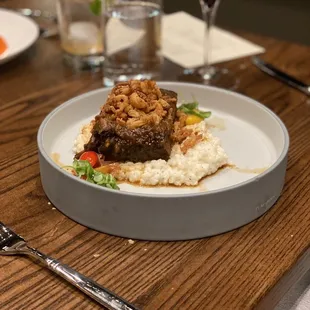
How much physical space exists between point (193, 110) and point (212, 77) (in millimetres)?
389

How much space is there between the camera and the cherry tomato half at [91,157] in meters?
0.86

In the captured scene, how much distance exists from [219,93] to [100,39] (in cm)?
45

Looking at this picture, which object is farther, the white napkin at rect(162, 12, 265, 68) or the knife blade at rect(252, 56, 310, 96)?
the white napkin at rect(162, 12, 265, 68)

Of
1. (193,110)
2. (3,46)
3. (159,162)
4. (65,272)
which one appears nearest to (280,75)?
(193,110)

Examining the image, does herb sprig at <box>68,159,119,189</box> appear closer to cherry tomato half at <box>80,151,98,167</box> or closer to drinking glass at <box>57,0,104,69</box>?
cherry tomato half at <box>80,151,98,167</box>

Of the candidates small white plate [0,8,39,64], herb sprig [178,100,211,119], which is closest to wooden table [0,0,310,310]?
herb sprig [178,100,211,119]

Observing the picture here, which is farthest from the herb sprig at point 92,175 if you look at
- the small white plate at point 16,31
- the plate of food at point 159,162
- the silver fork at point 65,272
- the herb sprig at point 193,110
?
the small white plate at point 16,31

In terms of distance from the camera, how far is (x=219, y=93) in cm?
106

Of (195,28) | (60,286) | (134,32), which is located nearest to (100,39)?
(134,32)

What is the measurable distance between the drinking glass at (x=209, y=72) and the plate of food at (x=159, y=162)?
265mm

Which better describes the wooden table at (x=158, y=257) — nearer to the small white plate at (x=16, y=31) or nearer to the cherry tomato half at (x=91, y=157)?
the cherry tomato half at (x=91, y=157)

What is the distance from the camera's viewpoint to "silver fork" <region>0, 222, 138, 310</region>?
65 cm

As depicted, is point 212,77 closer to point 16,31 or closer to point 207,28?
point 207,28

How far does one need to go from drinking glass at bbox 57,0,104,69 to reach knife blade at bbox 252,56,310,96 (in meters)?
0.39
